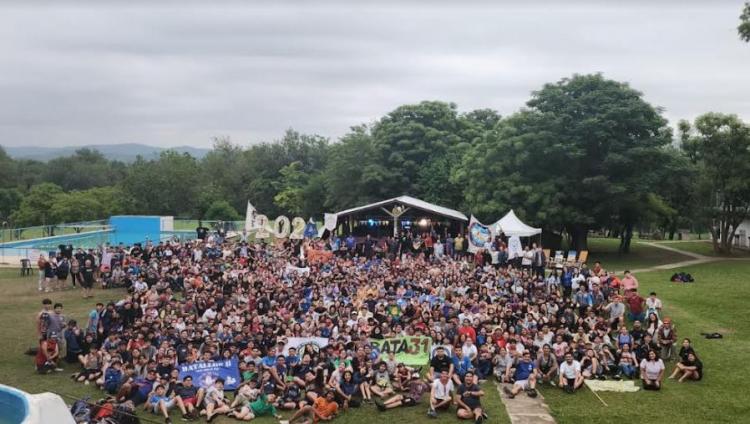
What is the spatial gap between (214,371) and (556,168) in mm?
29121

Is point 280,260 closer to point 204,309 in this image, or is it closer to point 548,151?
point 204,309

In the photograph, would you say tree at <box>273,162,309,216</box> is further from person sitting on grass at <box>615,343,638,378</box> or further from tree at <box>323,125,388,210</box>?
person sitting on grass at <box>615,343,638,378</box>

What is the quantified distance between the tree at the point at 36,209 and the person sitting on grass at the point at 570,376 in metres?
51.2

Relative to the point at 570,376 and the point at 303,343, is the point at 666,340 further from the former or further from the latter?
the point at 303,343

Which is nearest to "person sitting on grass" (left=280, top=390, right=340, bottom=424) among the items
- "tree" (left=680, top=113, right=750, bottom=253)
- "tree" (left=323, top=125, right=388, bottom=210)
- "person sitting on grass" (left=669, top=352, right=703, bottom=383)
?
"person sitting on grass" (left=669, top=352, right=703, bottom=383)

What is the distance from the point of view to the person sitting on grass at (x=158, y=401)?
12.2 m

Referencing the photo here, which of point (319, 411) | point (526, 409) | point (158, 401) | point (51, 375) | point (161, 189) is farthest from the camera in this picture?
point (161, 189)

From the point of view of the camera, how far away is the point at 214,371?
1376 centimetres

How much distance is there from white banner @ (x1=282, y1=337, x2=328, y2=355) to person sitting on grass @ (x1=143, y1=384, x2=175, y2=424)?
3.13 m

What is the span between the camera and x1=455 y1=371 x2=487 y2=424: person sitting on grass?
39.8ft

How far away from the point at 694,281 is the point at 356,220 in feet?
68.7

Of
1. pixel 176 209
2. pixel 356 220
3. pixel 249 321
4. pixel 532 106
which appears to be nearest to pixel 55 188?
pixel 176 209

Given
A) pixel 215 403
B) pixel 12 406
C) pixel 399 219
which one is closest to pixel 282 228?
pixel 399 219

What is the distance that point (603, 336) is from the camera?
15.8m
